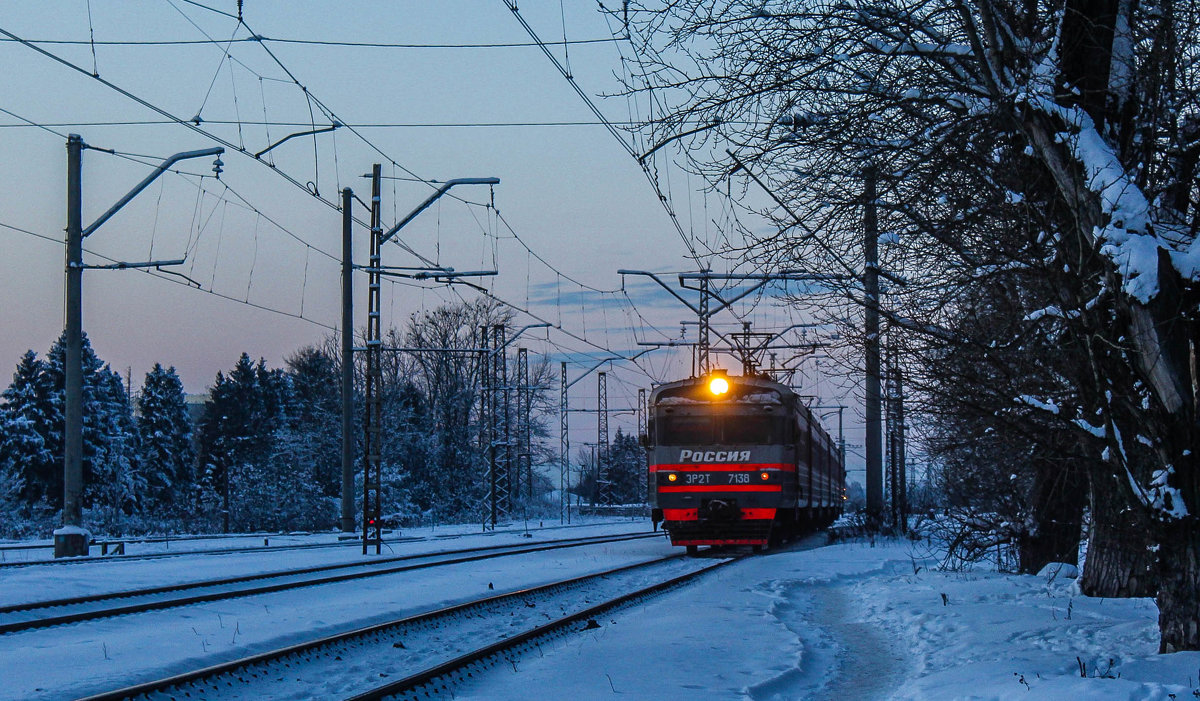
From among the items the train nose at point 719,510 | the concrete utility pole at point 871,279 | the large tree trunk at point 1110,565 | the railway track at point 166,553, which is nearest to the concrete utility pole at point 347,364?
the railway track at point 166,553

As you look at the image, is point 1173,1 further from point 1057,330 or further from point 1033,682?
point 1033,682

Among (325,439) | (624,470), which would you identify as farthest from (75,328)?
(624,470)

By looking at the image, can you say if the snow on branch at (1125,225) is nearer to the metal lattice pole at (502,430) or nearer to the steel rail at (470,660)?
the steel rail at (470,660)

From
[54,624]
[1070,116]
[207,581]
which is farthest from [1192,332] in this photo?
[207,581]

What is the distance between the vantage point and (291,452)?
55750mm

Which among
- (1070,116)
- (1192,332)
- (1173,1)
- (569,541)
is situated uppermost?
(1173,1)

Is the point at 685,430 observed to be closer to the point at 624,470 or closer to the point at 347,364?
the point at 347,364

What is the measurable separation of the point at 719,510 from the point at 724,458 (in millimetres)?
985

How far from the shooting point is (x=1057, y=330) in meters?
8.73

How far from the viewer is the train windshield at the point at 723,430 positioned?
2250 cm

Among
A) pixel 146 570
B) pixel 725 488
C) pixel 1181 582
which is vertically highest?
pixel 725 488

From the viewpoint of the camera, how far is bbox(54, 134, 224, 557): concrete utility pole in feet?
70.2

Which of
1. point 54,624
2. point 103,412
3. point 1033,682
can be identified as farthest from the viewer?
point 103,412

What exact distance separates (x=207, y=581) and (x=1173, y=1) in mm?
12838
